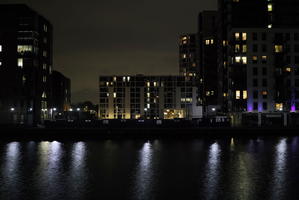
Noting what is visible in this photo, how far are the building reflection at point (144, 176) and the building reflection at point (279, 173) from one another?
1028 centimetres

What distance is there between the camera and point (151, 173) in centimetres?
4241

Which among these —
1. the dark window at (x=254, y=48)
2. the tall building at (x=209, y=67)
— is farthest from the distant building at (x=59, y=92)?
the dark window at (x=254, y=48)

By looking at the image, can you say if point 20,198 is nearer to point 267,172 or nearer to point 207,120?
point 267,172

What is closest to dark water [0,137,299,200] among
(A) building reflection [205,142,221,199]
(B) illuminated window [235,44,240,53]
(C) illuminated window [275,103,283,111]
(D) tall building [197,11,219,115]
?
(A) building reflection [205,142,221,199]

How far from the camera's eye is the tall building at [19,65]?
113688 mm

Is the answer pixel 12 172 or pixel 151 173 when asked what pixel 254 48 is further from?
pixel 12 172

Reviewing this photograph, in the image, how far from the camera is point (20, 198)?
31297 mm

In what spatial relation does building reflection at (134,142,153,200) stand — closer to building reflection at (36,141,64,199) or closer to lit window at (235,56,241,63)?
building reflection at (36,141,64,199)

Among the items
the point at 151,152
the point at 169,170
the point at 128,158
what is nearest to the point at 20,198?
the point at 169,170

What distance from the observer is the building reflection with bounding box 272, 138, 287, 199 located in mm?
32881

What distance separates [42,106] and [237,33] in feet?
207

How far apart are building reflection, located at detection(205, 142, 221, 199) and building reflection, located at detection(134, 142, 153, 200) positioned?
A: 16.5 ft

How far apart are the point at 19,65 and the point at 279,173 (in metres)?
91.7

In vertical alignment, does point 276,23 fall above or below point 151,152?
above
